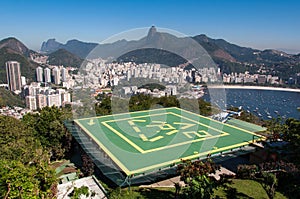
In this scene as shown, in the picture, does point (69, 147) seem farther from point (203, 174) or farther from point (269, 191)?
point (269, 191)

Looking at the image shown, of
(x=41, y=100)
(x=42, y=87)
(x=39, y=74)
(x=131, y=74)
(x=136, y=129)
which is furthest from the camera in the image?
(x=39, y=74)

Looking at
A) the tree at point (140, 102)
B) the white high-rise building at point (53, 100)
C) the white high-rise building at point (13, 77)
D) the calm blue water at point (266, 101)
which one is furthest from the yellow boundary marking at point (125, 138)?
the white high-rise building at point (13, 77)

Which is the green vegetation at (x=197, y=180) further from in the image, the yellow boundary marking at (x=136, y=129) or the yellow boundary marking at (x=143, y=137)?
the yellow boundary marking at (x=136, y=129)

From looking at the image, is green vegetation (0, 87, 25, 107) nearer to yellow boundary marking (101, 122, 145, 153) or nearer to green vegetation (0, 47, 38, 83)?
green vegetation (0, 47, 38, 83)

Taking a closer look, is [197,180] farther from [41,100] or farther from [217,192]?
[41,100]

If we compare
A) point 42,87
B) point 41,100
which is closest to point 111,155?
point 41,100

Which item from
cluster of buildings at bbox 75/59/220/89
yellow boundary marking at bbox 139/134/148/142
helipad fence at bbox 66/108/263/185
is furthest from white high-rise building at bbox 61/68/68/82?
yellow boundary marking at bbox 139/134/148/142

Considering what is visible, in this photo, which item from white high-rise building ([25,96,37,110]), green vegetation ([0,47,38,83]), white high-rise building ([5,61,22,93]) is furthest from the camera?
green vegetation ([0,47,38,83])
